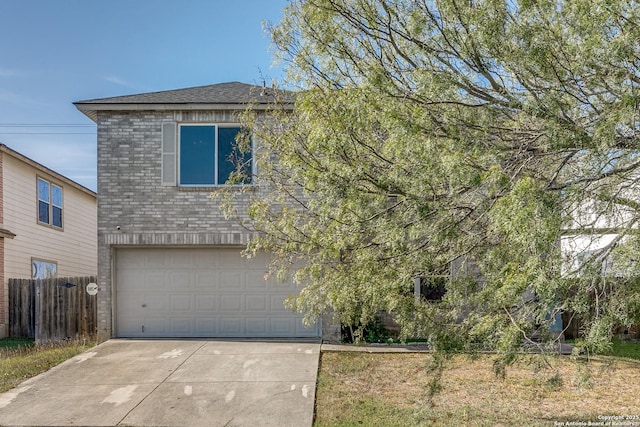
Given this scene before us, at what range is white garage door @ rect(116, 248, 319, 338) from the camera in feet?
39.4

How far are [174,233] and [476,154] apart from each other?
27.1 feet

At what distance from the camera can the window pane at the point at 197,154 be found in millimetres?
12039

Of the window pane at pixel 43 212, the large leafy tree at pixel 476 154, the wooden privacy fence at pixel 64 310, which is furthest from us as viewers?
the window pane at pixel 43 212

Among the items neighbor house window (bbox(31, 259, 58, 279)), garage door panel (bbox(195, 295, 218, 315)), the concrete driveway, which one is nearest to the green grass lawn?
the concrete driveway

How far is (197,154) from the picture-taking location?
12.1m

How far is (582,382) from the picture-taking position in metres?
5.08

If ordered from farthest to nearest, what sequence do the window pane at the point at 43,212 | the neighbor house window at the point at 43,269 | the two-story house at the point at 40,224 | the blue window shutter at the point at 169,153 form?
the window pane at the point at 43,212, the neighbor house window at the point at 43,269, the two-story house at the point at 40,224, the blue window shutter at the point at 169,153

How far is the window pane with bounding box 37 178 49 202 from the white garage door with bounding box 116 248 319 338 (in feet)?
22.2

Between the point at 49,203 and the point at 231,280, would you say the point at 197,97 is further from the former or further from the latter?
the point at 49,203

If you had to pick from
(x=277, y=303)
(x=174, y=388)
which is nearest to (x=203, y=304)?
(x=277, y=303)

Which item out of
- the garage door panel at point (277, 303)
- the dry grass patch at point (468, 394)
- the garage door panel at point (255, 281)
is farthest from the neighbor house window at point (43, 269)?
the dry grass patch at point (468, 394)

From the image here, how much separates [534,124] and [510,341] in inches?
90.9

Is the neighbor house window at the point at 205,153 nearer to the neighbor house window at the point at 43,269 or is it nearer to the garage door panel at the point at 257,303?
the garage door panel at the point at 257,303

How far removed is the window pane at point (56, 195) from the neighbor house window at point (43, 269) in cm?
204
